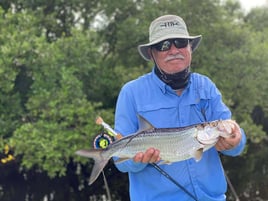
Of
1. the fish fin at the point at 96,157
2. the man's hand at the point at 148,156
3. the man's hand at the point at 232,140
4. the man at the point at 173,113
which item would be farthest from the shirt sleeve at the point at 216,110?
the fish fin at the point at 96,157

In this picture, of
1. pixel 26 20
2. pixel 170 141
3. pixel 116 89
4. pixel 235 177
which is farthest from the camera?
pixel 235 177

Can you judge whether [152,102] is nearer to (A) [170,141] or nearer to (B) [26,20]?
(A) [170,141]

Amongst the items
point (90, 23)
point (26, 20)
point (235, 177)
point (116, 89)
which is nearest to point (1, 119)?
point (26, 20)

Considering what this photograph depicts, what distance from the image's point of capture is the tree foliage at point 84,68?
10.0 meters

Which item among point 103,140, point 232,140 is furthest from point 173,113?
point 103,140

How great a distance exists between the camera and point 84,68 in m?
11.3

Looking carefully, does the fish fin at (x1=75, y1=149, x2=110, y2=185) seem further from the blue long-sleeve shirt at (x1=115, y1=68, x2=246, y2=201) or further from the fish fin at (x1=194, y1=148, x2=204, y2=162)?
the fish fin at (x1=194, y1=148, x2=204, y2=162)

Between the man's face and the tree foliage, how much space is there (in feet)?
22.4

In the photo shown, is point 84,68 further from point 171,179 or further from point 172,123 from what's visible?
point 171,179

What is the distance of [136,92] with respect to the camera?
2914mm

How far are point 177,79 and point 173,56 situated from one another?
6.8 inches

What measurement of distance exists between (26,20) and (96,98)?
3.08m

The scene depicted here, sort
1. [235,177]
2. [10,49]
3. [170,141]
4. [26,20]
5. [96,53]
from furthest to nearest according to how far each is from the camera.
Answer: [235,177]
[96,53]
[26,20]
[10,49]
[170,141]

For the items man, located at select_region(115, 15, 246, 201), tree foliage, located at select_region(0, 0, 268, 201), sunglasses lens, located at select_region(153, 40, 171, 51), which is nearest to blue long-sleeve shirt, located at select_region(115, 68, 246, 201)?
man, located at select_region(115, 15, 246, 201)
